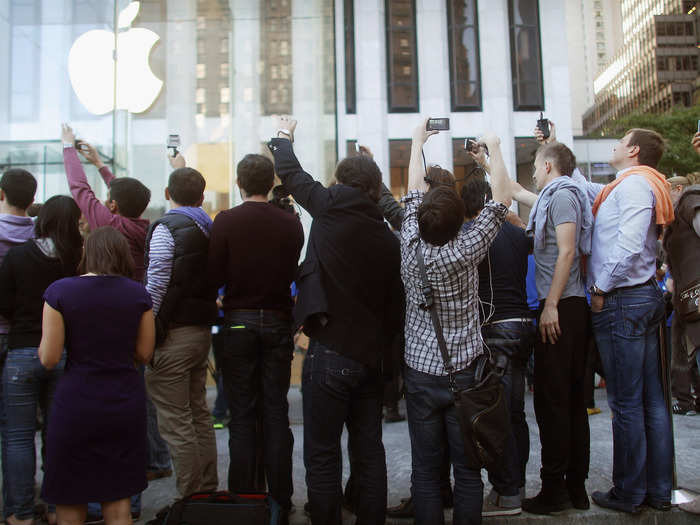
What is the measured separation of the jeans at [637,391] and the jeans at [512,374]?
500mm

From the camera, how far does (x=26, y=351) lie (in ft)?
11.8

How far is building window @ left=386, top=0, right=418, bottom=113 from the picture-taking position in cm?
2309

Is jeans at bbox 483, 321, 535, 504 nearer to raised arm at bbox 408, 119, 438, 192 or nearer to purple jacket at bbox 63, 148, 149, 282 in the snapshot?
raised arm at bbox 408, 119, 438, 192

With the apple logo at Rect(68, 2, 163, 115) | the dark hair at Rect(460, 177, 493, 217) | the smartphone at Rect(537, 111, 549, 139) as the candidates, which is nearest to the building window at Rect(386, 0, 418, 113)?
the apple logo at Rect(68, 2, 163, 115)

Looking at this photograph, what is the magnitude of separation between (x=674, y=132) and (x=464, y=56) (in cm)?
1174

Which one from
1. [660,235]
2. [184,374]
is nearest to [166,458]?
[184,374]

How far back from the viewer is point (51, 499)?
9.05 feet

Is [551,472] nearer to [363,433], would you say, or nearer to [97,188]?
[363,433]

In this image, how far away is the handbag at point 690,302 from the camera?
12.0 ft

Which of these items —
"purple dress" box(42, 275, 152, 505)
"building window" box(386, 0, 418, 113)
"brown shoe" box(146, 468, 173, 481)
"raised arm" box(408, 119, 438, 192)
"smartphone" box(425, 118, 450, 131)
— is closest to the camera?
"purple dress" box(42, 275, 152, 505)

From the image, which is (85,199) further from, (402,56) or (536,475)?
(402,56)

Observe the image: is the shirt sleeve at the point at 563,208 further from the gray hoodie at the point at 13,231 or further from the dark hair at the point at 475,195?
the gray hoodie at the point at 13,231

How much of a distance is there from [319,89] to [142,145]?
2624 mm

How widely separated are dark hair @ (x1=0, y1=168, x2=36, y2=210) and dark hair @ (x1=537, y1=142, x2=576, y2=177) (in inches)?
134
